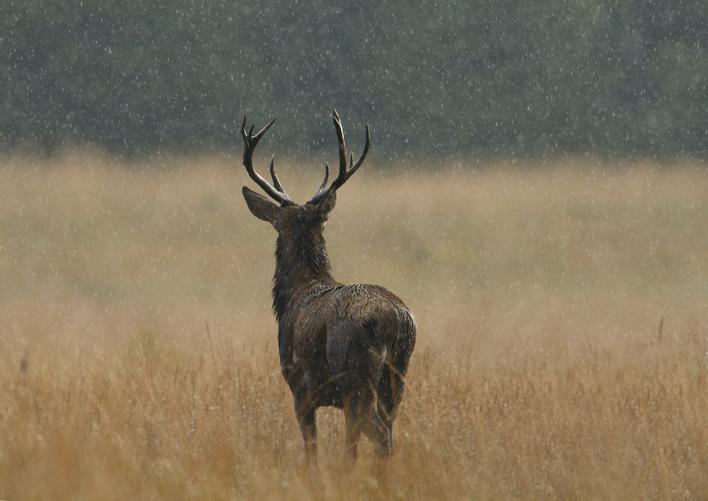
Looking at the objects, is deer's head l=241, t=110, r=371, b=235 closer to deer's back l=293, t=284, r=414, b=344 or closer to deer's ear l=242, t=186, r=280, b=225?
deer's ear l=242, t=186, r=280, b=225

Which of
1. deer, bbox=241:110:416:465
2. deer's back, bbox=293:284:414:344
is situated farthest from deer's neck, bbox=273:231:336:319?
deer's back, bbox=293:284:414:344

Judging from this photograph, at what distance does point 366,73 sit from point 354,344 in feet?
81.4

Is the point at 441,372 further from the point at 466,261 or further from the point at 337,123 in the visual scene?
the point at 466,261

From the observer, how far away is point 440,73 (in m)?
31.6

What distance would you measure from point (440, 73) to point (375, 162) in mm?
4702

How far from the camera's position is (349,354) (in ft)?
22.1

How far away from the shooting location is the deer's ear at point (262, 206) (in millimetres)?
7926

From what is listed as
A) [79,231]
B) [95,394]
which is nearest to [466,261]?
[79,231]

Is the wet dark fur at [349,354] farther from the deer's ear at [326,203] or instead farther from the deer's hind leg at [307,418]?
the deer's ear at [326,203]

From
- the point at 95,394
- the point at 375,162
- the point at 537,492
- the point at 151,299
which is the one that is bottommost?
the point at 537,492

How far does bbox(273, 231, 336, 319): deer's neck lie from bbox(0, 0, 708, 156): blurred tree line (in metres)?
21.1

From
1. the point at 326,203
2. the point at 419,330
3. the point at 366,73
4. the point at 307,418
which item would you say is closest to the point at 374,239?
the point at 419,330

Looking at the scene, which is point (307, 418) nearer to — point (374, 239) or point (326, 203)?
point (326, 203)

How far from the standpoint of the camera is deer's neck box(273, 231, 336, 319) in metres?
7.68
